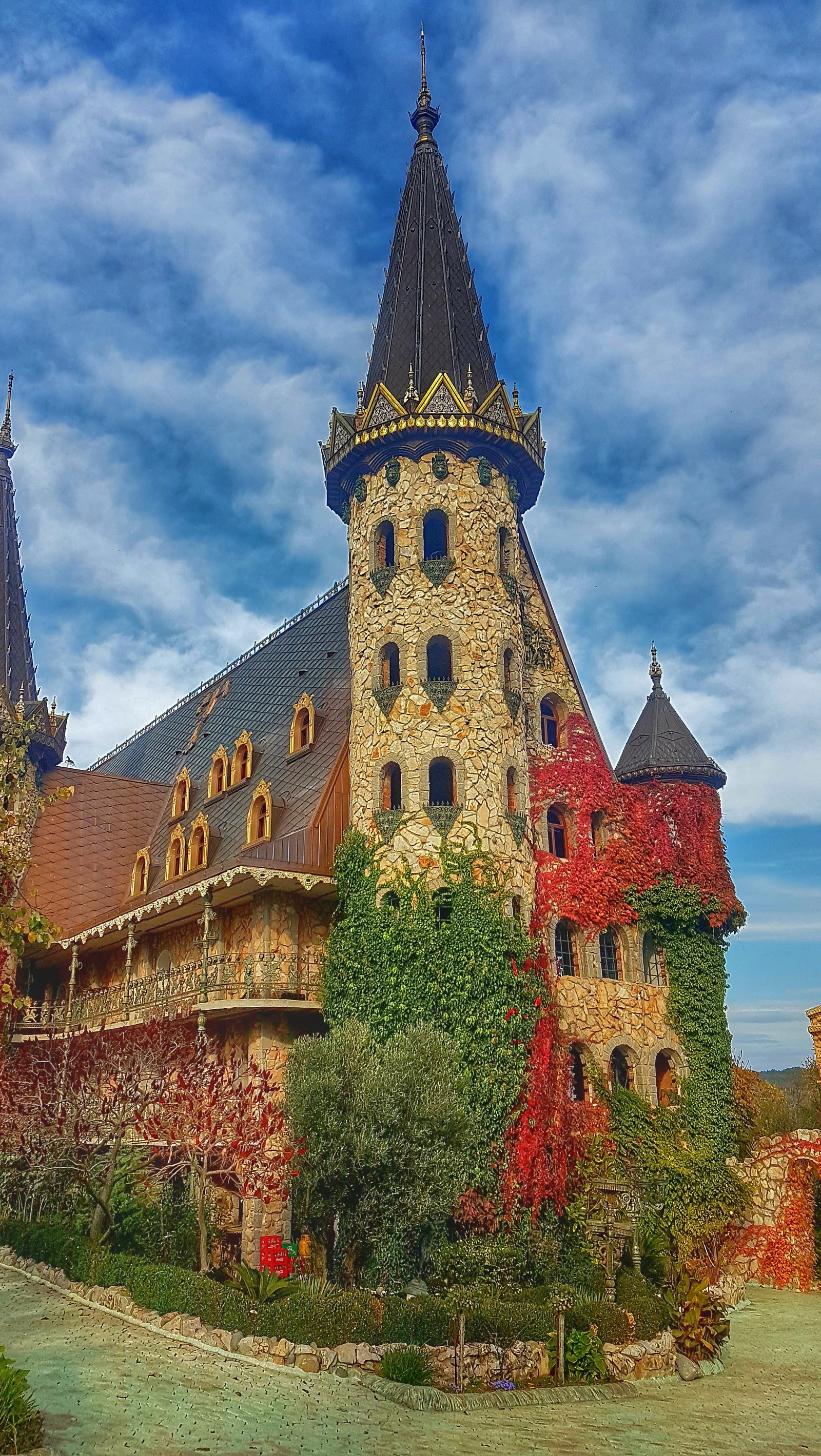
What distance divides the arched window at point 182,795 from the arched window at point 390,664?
11.7 metres

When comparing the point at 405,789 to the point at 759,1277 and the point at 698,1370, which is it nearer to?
the point at 698,1370

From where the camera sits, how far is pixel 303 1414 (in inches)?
580

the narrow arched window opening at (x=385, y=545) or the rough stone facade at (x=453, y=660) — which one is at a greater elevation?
the narrow arched window opening at (x=385, y=545)

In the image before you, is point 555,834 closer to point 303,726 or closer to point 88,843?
point 303,726

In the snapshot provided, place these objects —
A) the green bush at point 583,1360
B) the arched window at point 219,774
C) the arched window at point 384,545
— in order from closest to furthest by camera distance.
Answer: the green bush at point 583,1360
the arched window at point 384,545
the arched window at point 219,774

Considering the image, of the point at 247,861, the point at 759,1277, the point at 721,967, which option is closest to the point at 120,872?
the point at 247,861

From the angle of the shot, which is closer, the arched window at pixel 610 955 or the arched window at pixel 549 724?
the arched window at pixel 610 955

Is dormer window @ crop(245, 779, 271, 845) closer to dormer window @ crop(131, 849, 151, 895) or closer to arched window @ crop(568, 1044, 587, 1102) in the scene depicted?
dormer window @ crop(131, 849, 151, 895)

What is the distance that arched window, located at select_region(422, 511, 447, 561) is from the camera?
2938 centimetres

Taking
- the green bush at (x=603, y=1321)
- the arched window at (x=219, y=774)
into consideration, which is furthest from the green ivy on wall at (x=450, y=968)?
Answer: the arched window at (x=219, y=774)

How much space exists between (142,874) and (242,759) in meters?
5.46

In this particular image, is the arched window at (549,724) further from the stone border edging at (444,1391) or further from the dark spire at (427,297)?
the stone border edging at (444,1391)

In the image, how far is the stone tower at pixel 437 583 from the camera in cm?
2656

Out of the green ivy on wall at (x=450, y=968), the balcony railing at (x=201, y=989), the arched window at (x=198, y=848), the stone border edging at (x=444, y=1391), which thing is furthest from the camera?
the arched window at (x=198, y=848)
